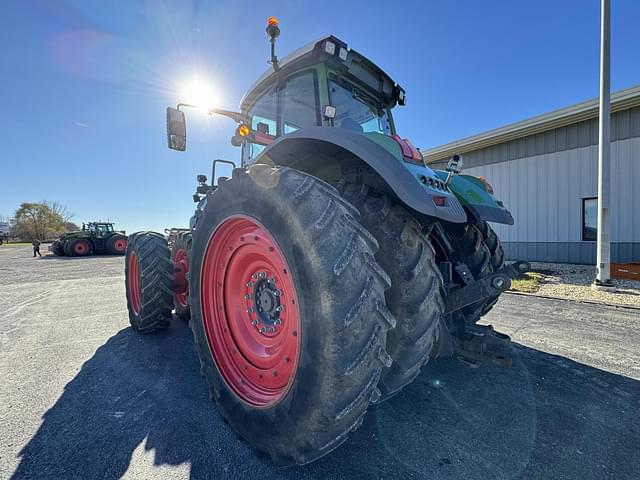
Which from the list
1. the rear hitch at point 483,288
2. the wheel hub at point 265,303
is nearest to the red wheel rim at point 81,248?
the wheel hub at point 265,303

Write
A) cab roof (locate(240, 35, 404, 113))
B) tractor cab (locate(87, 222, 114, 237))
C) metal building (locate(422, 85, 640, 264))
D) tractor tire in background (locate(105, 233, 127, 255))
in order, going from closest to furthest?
cab roof (locate(240, 35, 404, 113)) < metal building (locate(422, 85, 640, 264)) < tractor tire in background (locate(105, 233, 127, 255)) < tractor cab (locate(87, 222, 114, 237))

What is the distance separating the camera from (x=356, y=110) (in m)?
2.66

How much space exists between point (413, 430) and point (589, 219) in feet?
34.4

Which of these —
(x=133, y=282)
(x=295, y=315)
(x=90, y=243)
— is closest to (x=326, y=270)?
(x=295, y=315)

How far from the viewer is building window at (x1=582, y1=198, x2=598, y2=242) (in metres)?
8.75

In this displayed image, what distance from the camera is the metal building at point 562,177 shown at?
809 cm

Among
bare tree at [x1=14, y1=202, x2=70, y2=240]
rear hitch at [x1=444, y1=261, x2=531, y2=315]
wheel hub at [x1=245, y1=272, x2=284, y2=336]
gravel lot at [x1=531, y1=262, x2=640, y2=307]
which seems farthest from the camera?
bare tree at [x1=14, y1=202, x2=70, y2=240]

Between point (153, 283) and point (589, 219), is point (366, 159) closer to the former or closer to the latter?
point (153, 283)

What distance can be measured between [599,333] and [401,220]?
3.35 m

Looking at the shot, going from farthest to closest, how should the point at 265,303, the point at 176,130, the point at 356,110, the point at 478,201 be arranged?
the point at 176,130
the point at 356,110
the point at 478,201
the point at 265,303

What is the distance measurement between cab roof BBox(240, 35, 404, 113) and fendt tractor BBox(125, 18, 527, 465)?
14 mm

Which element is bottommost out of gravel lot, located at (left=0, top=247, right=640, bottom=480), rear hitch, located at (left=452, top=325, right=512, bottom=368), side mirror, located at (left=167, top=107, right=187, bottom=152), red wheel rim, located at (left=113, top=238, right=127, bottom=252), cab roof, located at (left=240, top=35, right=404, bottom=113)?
gravel lot, located at (left=0, top=247, right=640, bottom=480)

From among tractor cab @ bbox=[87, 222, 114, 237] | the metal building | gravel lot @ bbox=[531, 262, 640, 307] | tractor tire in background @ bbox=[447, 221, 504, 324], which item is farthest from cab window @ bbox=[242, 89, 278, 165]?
tractor cab @ bbox=[87, 222, 114, 237]

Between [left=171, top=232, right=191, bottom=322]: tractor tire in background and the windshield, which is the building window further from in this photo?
[left=171, top=232, right=191, bottom=322]: tractor tire in background
